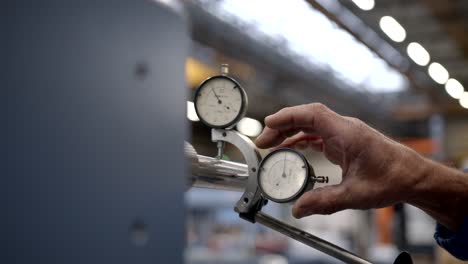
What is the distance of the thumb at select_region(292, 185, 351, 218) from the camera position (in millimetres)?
792

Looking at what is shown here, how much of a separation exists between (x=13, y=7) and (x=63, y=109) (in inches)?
4.7

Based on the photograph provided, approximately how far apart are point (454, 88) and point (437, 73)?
93 centimetres

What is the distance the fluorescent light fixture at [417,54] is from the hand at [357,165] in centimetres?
344

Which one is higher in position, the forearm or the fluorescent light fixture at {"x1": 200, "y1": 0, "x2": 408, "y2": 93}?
the fluorescent light fixture at {"x1": 200, "y1": 0, "x2": 408, "y2": 93}

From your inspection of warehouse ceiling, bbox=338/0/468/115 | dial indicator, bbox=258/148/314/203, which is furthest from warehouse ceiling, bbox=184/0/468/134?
dial indicator, bbox=258/148/314/203

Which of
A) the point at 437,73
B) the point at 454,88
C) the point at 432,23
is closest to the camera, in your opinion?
the point at 437,73

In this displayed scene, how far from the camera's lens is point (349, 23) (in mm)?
3502

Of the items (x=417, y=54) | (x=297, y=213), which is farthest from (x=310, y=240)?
(x=417, y=54)

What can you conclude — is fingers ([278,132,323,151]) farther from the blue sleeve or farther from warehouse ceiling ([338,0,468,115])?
warehouse ceiling ([338,0,468,115])

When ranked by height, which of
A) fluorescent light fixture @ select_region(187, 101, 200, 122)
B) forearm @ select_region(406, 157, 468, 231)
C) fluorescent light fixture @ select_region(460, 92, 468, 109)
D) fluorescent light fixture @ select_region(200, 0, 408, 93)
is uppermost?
fluorescent light fixture @ select_region(460, 92, 468, 109)

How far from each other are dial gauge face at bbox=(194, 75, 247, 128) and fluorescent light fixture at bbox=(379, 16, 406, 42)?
2809 millimetres

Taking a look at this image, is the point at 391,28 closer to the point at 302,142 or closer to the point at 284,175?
the point at 302,142

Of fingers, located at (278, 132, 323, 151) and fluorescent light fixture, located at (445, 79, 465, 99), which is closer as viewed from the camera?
fingers, located at (278, 132, 323, 151)

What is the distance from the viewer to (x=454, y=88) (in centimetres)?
562
